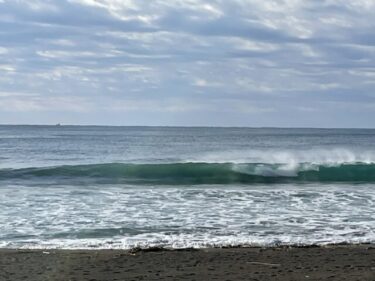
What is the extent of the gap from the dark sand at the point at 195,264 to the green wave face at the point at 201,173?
13.5 metres

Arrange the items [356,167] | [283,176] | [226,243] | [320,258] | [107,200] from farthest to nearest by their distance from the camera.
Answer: [356,167] < [283,176] < [107,200] < [226,243] < [320,258]

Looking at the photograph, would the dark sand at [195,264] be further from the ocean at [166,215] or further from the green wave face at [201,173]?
the green wave face at [201,173]

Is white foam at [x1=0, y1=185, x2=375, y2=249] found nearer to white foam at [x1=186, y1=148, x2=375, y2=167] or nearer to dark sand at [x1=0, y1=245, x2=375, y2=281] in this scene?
dark sand at [x1=0, y1=245, x2=375, y2=281]

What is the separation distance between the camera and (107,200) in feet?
49.5

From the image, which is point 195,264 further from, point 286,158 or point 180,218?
point 286,158

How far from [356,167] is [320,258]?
68.4 feet

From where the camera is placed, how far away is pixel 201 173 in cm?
2538

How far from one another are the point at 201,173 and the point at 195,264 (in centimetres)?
1748

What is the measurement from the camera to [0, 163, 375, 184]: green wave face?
2317 cm

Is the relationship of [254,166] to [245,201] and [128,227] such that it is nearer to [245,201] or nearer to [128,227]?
[245,201]

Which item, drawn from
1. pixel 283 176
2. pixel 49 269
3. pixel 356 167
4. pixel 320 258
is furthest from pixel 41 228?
pixel 356 167

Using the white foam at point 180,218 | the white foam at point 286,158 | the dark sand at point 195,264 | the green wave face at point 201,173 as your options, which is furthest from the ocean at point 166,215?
the white foam at point 286,158

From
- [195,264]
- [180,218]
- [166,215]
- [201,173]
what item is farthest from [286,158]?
[195,264]

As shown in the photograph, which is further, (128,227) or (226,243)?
(128,227)
